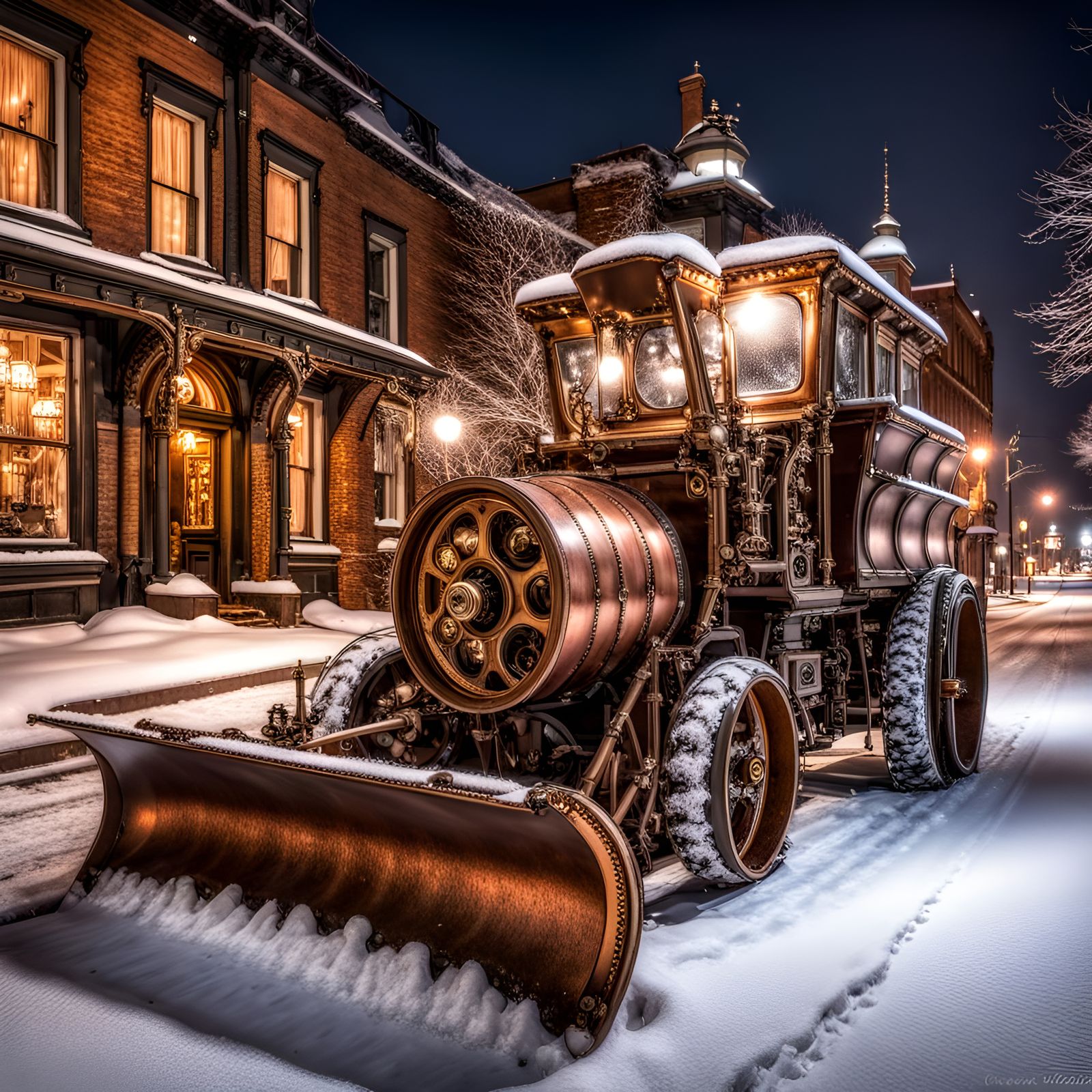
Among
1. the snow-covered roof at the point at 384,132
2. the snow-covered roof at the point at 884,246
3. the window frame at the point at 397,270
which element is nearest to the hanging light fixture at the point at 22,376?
the window frame at the point at 397,270

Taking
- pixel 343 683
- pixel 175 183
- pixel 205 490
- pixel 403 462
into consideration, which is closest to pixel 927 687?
pixel 343 683

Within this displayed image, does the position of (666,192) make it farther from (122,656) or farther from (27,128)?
(122,656)

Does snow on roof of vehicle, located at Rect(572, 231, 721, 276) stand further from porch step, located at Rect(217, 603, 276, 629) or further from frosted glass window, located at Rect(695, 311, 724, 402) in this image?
porch step, located at Rect(217, 603, 276, 629)

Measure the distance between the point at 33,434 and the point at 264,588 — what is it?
Answer: 12.1 feet

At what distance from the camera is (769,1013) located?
300 centimetres

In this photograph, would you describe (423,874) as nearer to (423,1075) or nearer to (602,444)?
(423,1075)

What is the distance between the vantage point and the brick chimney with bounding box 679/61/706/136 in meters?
27.4

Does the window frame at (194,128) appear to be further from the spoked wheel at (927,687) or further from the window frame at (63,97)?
the spoked wheel at (927,687)

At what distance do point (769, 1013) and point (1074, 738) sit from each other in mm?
6067

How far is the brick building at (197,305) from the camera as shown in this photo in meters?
10.9

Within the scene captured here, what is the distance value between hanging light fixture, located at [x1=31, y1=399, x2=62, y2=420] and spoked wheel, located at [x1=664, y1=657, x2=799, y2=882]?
9908 millimetres

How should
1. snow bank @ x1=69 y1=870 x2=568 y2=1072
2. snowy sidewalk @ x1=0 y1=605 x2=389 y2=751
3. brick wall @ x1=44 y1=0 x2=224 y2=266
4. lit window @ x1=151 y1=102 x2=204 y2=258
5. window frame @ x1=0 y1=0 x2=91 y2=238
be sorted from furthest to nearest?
lit window @ x1=151 y1=102 x2=204 y2=258, brick wall @ x1=44 y1=0 x2=224 y2=266, window frame @ x1=0 y1=0 x2=91 y2=238, snowy sidewalk @ x1=0 y1=605 x2=389 y2=751, snow bank @ x1=69 y1=870 x2=568 y2=1072

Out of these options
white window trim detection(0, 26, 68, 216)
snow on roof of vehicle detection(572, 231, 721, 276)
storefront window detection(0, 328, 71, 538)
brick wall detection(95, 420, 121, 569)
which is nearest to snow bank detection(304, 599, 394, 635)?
brick wall detection(95, 420, 121, 569)

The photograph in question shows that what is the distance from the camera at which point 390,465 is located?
17828mm
